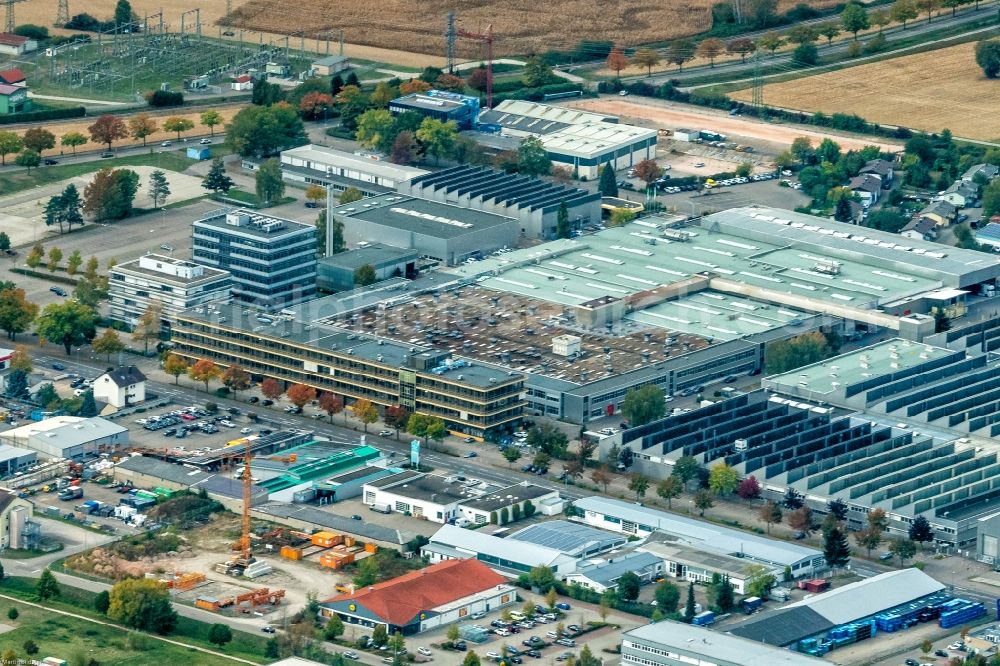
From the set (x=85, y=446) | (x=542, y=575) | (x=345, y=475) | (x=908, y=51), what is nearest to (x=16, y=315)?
(x=85, y=446)

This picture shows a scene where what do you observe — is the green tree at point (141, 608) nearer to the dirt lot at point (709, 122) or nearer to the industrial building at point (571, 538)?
the industrial building at point (571, 538)

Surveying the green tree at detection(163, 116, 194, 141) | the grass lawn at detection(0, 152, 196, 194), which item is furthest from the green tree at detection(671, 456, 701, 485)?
the green tree at detection(163, 116, 194, 141)

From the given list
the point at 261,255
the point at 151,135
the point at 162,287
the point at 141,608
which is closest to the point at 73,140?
the point at 151,135

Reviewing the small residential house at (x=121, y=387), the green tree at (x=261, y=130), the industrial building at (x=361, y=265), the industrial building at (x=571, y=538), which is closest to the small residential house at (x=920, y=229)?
the industrial building at (x=361, y=265)

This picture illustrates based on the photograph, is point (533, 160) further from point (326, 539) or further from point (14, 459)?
point (326, 539)

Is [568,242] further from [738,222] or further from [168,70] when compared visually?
[168,70]
